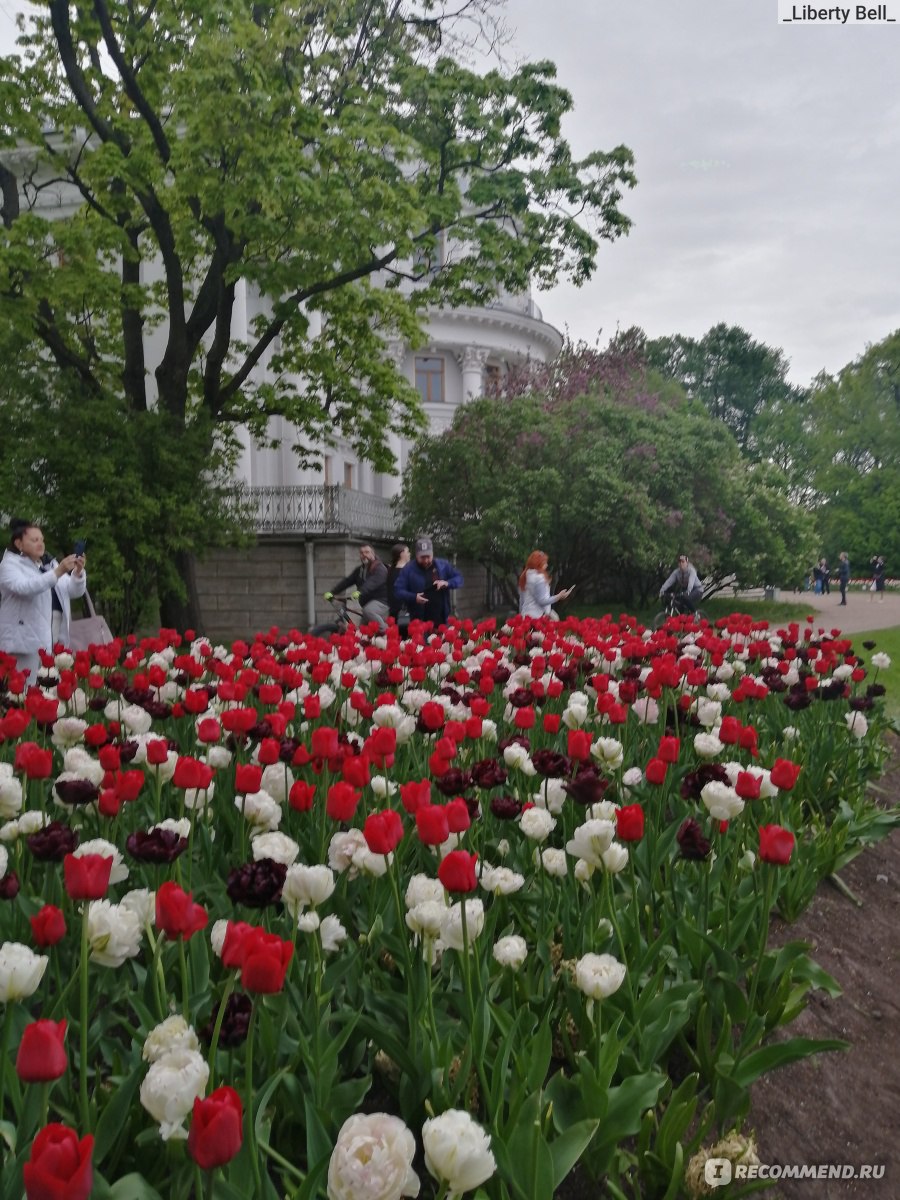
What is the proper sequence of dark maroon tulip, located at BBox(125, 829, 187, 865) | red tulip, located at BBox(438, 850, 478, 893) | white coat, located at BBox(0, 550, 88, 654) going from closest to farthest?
red tulip, located at BBox(438, 850, 478, 893)
dark maroon tulip, located at BBox(125, 829, 187, 865)
white coat, located at BBox(0, 550, 88, 654)

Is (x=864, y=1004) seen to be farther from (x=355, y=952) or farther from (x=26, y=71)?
(x=26, y=71)

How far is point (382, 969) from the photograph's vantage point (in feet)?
8.44

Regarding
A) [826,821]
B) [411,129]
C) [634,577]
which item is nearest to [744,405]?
[634,577]

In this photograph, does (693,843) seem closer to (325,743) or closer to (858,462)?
(325,743)

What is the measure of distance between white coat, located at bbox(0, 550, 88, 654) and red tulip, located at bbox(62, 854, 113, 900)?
5.76 metres

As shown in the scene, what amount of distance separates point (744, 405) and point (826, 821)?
70.7m

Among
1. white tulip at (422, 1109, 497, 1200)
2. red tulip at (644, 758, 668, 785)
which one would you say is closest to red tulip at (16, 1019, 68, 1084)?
white tulip at (422, 1109, 497, 1200)

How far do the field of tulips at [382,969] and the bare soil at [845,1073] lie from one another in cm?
15

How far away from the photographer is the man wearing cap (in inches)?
425

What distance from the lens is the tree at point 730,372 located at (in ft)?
232

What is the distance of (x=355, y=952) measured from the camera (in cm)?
236

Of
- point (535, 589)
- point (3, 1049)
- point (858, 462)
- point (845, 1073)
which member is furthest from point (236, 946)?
point (858, 462)

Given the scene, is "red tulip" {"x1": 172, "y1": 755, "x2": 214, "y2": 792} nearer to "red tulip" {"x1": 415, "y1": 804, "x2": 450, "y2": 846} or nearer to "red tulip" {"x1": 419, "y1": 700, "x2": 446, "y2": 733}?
"red tulip" {"x1": 415, "y1": 804, "x2": 450, "y2": 846}

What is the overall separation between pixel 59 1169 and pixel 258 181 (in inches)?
510
